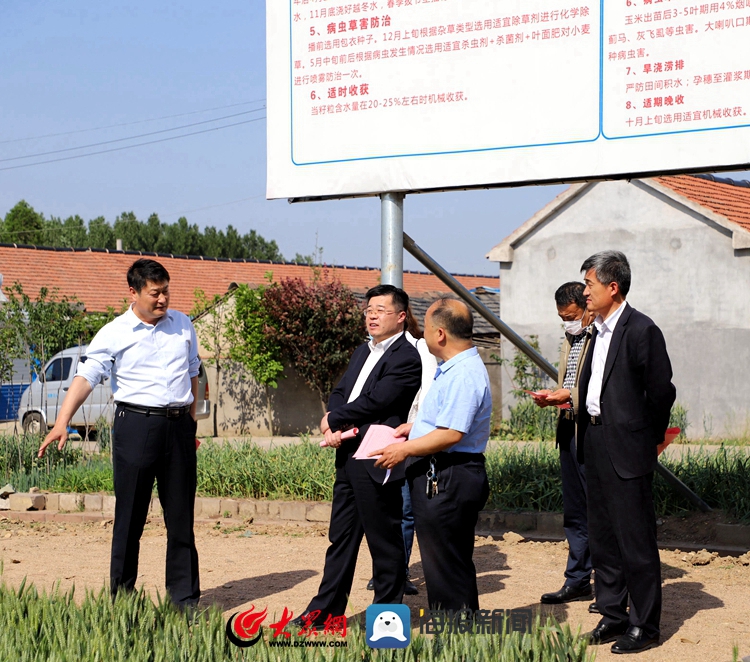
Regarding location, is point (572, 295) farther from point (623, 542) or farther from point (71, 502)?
point (71, 502)

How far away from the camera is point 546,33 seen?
6820mm

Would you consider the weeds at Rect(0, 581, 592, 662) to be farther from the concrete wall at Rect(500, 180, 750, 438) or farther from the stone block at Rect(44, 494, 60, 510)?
the concrete wall at Rect(500, 180, 750, 438)

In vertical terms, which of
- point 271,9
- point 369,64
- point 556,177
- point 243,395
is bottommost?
point 243,395

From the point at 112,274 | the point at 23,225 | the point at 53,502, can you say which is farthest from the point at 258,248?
the point at 53,502

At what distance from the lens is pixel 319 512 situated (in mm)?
9148

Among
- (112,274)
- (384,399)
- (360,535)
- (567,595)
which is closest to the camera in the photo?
(384,399)

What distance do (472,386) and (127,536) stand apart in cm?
236

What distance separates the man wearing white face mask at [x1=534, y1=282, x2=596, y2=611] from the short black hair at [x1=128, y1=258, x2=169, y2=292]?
2446 millimetres

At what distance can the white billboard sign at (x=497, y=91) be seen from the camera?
21.0ft

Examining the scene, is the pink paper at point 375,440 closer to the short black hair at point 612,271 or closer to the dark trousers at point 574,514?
the short black hair at point 612,271

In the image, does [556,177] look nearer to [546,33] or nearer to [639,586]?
[546,33]

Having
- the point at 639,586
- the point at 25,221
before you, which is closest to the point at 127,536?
the point at 639,586

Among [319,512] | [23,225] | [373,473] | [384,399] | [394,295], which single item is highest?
[23,225]

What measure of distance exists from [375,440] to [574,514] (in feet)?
6.45
